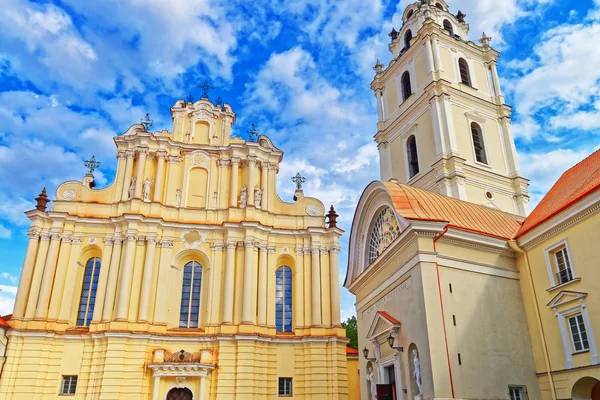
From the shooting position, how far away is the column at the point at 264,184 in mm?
30797

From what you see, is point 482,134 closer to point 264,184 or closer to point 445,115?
point 445,115

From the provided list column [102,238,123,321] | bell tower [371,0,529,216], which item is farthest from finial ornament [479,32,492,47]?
column [102,238,123,321]

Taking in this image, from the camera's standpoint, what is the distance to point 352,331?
48.8m

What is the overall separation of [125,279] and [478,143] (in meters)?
19.7

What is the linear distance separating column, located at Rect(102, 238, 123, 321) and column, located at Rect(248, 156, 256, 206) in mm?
7499

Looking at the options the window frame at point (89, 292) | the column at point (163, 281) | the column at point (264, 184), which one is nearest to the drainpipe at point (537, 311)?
the column at point (264, 184)

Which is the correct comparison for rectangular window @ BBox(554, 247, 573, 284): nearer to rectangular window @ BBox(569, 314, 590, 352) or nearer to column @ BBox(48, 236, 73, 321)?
rectangular window @ BBox(569, 314, 590, 352)

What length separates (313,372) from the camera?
87.5 ft

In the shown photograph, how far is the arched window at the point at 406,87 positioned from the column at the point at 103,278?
60.2ft

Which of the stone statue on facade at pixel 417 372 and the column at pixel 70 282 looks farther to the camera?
the column at pixel 70 282

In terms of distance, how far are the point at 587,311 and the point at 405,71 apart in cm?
1938

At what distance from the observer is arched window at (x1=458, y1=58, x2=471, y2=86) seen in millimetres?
28852

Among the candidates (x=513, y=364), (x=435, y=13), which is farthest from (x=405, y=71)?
(x=513, y=364)

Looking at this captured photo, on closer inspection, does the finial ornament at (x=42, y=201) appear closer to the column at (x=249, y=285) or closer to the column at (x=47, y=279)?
the column at (x=47, y=279)
